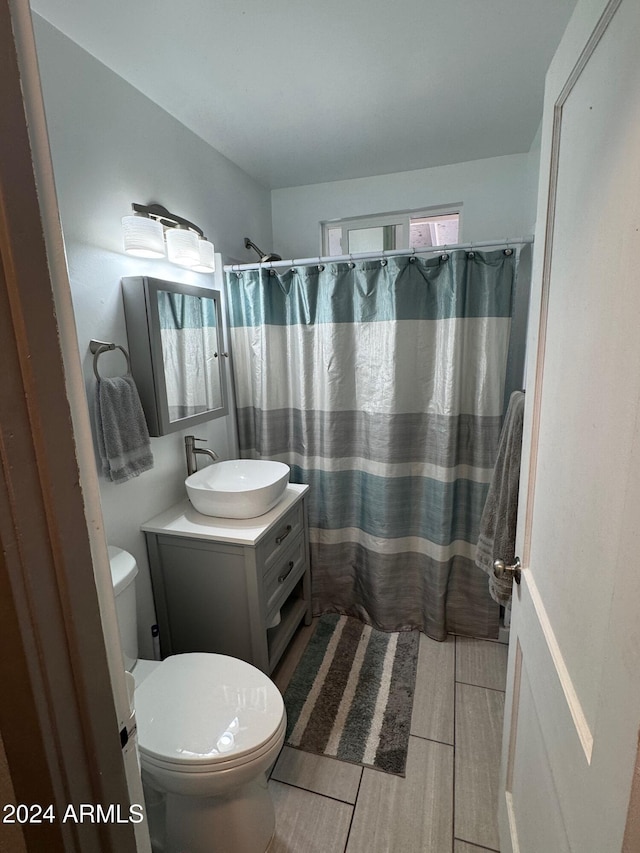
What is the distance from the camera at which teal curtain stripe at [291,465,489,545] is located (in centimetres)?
202

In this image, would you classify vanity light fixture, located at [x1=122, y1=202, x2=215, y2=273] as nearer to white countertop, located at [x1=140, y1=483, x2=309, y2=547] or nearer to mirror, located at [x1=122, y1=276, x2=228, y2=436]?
mirror, located at [x1=122, y1=276, x2=228, y2=436]

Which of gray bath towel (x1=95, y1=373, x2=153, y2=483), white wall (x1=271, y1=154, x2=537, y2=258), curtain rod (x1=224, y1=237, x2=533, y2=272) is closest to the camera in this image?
gray bath towel (x1=95, y1=373, x2=153, y2=483)

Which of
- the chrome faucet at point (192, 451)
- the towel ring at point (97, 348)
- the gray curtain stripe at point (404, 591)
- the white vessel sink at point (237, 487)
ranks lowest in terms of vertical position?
the gray curtain stripe at point (404, 591)

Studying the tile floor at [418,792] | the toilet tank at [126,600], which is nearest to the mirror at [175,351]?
the toilet tank at [126,600]

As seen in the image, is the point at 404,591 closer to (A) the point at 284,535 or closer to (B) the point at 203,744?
(A) the point at 284,535

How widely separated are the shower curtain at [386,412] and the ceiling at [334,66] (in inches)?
23.2

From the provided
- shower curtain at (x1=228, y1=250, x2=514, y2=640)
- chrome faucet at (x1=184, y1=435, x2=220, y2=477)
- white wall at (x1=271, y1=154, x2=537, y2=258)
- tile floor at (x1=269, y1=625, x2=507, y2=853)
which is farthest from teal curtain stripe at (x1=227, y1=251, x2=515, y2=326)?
tile floor at (x1=269, y1=625, x2=507, y2=853)

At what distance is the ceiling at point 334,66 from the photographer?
1.22 m

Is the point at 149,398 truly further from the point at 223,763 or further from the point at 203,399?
the point at 223,763

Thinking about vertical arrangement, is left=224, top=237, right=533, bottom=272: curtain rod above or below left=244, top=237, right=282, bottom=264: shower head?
below

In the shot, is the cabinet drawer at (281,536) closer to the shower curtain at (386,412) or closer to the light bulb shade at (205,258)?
the shower curtain at (386,412)

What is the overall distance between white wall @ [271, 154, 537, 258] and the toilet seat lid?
2264 mm

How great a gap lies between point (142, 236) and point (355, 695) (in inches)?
81.3

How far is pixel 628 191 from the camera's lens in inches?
21.1
